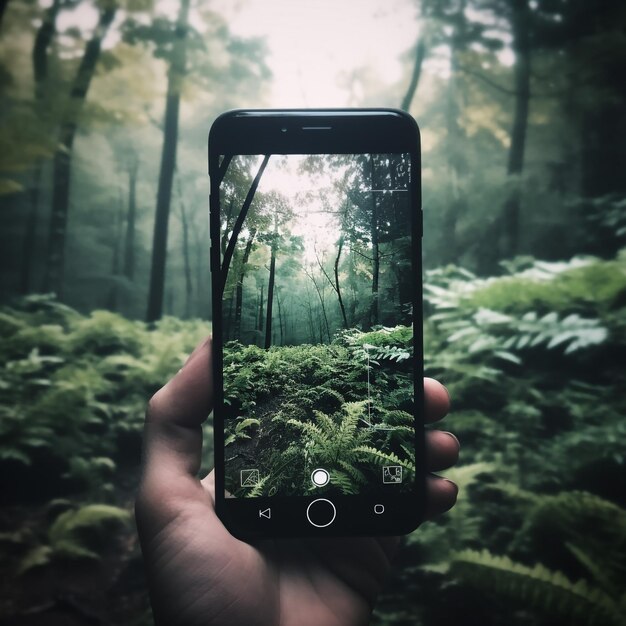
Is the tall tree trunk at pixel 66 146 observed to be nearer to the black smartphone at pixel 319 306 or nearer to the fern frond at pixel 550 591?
the black smartphone at pixel 319 306

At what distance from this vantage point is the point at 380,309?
114 centimetres

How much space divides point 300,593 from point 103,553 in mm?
2120

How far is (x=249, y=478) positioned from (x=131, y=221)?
941cm

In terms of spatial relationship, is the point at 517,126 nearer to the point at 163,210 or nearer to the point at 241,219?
the point at 163,210

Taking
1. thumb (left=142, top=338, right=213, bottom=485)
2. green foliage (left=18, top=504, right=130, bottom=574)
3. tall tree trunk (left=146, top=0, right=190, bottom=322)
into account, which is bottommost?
green foliage (left=18, top=504, right=130, bottom=574)

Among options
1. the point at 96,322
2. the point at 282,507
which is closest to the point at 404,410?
the point at 282,507

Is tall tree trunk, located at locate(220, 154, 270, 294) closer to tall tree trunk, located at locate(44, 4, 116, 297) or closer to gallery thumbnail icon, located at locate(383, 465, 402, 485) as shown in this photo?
gallery thumbnail icon, located at locate(383, 465, 402, 485)

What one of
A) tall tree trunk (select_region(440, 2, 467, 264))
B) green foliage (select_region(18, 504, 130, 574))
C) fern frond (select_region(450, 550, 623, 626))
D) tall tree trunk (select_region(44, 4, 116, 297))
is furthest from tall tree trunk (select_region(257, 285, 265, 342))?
tall tree trunk (select_region(440, 2, 467, 264))

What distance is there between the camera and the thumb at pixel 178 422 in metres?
1.06

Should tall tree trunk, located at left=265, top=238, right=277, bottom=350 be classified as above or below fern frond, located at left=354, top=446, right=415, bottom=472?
above

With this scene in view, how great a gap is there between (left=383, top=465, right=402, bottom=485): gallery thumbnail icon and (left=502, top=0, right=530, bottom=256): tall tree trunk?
4790 millimetres

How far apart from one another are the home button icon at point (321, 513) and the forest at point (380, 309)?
0.20 feet

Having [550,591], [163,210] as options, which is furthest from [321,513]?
[163,210]

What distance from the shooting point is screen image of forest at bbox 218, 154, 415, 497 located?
1.09 metres
